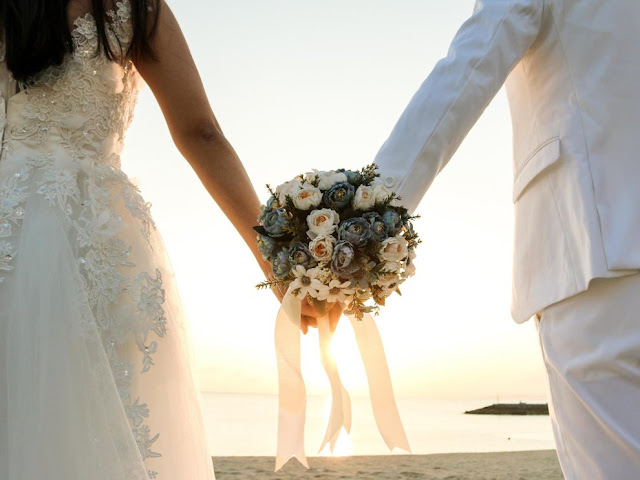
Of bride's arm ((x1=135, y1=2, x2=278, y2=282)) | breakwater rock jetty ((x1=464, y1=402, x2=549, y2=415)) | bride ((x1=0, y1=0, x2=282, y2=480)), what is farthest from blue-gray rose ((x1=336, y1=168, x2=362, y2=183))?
breakwater rock jetty ((x1=464, y1=402, x2=549, y2=415))

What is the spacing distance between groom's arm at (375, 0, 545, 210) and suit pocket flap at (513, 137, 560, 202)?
0.28m

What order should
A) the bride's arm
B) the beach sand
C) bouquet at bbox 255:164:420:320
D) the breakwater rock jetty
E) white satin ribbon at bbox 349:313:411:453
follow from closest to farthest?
bouquet at bbox 255:164:420:320, white satin ribbon at bbox 349:313:411:453, the bride's arm, the beach sand, the breakwater rock jetty

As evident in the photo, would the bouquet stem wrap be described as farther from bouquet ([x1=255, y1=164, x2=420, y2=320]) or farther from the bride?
the bride

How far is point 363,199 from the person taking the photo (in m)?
2.05

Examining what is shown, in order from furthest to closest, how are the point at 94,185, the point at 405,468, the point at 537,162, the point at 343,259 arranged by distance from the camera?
the point at 405,468 → the point at 537,162 → the point at 94,185 → the point at 343,259

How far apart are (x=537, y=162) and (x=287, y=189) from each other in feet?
3.20

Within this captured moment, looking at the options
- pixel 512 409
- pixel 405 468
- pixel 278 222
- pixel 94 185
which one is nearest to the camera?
pixel 278 222

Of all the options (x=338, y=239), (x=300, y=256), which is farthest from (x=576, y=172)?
(x=300, y=256)

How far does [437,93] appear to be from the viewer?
237 centimetres

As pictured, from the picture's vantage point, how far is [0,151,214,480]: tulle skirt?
Answer: 6.24ft

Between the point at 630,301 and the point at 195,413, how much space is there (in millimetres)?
1442

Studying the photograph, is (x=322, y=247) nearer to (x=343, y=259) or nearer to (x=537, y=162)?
(x=343, y=259)

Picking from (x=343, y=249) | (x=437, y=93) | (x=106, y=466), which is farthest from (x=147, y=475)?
(x=437, y=93)

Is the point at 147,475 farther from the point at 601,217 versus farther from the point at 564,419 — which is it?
the point at 601,217
